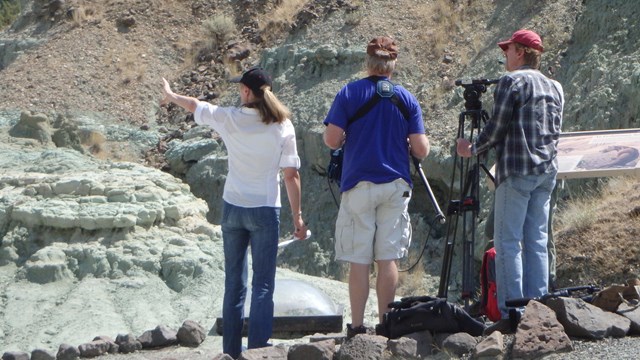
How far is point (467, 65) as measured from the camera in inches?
763

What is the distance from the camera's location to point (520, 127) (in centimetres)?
696

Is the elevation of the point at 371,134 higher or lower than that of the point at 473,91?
lower

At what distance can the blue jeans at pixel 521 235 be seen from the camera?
697 cm

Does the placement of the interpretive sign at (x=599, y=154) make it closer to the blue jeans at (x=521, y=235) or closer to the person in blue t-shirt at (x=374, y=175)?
the blue jeans at (x=521, y=235)

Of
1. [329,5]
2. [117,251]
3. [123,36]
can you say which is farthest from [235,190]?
[123,36]

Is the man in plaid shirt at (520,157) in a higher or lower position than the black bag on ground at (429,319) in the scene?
higher

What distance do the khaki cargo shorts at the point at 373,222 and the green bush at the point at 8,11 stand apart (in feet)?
83.0

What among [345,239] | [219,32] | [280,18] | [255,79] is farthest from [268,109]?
[219,32]

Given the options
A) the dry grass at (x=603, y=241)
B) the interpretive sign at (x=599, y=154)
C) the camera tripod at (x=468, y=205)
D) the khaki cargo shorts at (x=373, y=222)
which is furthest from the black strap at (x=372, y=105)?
the dry grass at (x=603, y=241)

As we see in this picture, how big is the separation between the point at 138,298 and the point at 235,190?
13.2 ft

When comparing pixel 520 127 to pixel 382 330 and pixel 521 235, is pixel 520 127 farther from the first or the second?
pixel 382 330

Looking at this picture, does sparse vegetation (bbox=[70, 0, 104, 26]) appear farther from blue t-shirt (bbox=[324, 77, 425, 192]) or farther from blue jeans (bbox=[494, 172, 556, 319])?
blue jeans (bbox=[494, 172, 556, 319])

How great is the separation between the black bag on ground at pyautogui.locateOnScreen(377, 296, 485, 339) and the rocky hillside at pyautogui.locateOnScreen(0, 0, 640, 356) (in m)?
3.83

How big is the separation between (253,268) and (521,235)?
60.6 inches
